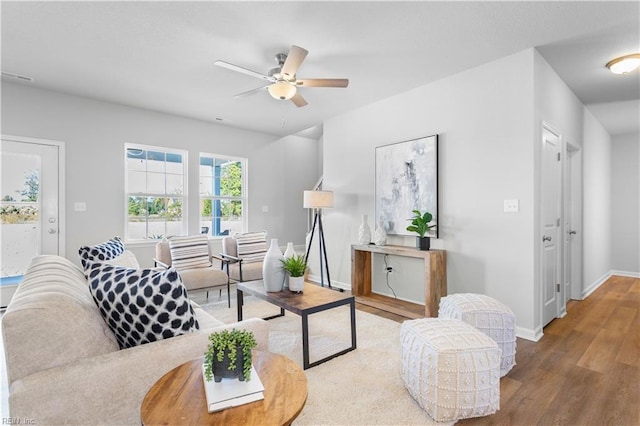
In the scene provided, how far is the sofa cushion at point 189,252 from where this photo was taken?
4.08 m

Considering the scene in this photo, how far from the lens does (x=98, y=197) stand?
445 centimetres

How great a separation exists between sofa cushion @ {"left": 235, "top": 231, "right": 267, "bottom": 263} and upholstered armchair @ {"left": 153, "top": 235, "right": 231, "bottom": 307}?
18.1 inches

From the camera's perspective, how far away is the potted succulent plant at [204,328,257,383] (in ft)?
3.72

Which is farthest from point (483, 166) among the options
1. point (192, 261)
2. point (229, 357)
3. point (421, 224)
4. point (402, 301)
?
point (192, 261)

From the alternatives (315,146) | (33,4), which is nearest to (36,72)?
(33,4)

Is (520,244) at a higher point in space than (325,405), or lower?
higher

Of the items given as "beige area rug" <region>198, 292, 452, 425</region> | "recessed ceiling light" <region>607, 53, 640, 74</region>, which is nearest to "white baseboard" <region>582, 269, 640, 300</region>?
"recessed ceiling light" <region>607, 53, 640, 74</region>

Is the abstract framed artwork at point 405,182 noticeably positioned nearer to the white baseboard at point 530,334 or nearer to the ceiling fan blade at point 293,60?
the white baseboard at point 530,334

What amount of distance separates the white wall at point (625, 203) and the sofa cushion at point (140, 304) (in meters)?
7.58

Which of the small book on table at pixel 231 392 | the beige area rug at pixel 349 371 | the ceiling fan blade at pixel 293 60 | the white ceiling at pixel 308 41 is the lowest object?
the beige area rug at pixel 349 371

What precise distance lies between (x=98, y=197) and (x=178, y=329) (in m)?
3.89

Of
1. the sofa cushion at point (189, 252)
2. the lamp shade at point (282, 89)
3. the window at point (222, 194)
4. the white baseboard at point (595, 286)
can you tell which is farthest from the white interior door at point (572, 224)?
the window at point (222, 194)

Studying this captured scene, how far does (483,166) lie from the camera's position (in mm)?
3314

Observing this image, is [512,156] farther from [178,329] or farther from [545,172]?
[178,329]
